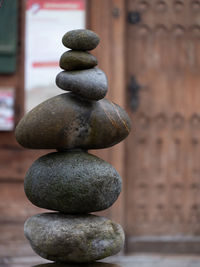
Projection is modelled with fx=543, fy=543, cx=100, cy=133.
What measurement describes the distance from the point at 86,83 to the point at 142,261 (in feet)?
8.82

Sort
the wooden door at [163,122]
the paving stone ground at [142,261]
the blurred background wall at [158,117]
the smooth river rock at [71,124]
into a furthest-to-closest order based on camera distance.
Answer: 1. the wooden door at [163,122]
2. the blurred background wall at [158,117]
3. the paving stone ground at [142,261]
4. the smooth river rock at [71,124]

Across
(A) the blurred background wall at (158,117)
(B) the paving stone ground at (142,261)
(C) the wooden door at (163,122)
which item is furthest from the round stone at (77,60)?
(B) the paving stone ground at (142,261)

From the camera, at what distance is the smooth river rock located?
232cm

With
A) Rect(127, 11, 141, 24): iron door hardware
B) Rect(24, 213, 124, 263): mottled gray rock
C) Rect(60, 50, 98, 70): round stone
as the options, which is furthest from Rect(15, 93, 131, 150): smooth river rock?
Rect(127, 11, 141, 24): iron door hardware

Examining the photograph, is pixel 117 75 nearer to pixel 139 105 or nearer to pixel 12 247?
pixel 139 105

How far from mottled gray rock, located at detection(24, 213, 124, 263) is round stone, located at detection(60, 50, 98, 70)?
67 centimetres

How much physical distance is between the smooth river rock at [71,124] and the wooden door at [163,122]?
2372 millimetres

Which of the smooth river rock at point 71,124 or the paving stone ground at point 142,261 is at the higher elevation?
the smooth river rock at point 71,124

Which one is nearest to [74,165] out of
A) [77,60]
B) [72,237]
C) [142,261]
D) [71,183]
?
[71,183]

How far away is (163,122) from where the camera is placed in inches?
191

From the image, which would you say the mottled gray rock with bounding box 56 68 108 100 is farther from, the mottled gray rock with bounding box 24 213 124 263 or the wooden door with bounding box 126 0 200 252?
the wooden door with bounding box 126 0 200 252

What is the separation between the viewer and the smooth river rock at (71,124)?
2.32m

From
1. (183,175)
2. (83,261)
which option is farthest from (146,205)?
(83,261)

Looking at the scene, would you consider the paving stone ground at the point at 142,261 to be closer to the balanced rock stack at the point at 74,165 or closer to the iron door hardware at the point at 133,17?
the iron door hardware at the point at 133,17
